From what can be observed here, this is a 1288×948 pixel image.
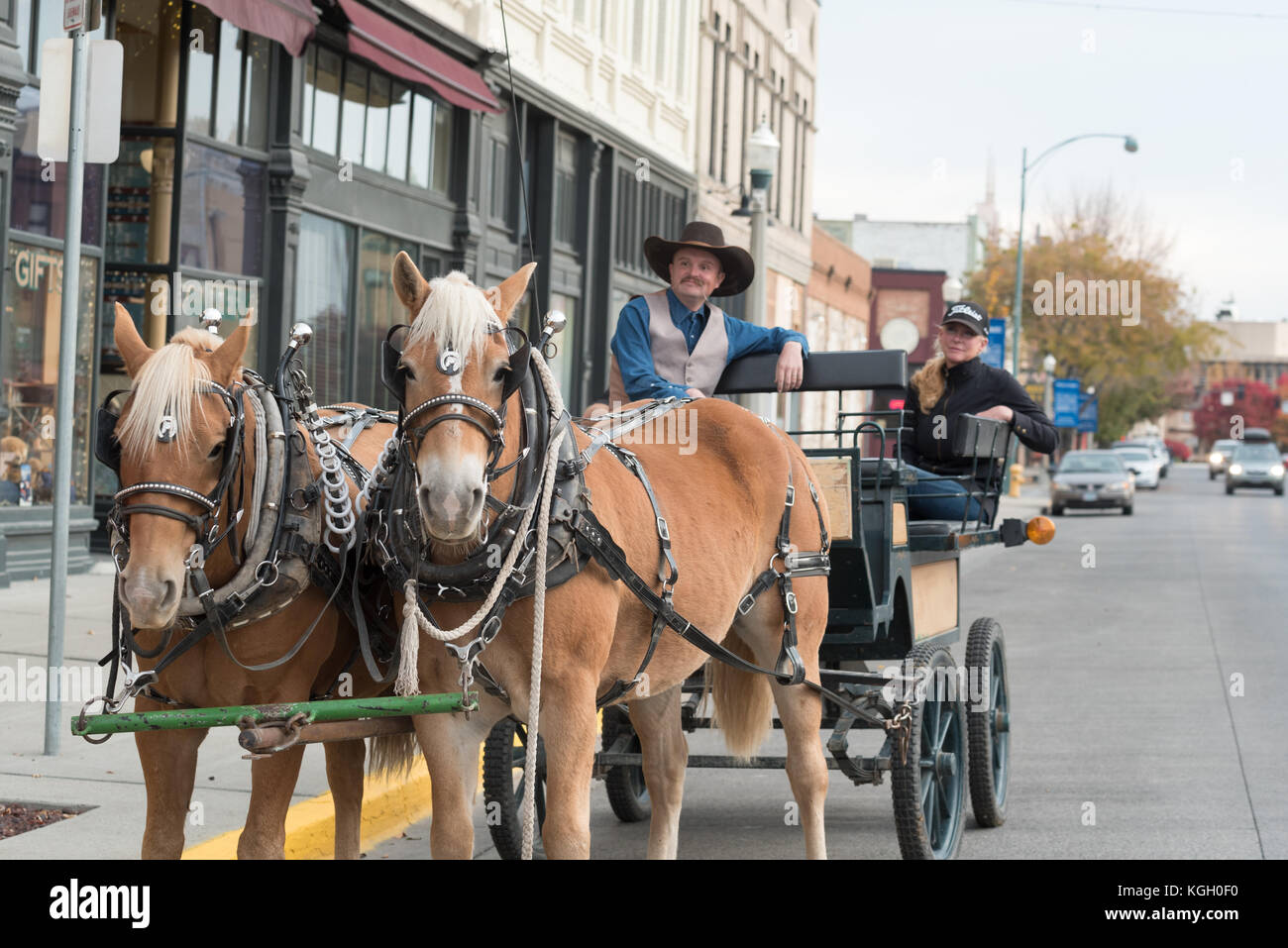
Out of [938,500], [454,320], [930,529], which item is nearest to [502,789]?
[930,529]

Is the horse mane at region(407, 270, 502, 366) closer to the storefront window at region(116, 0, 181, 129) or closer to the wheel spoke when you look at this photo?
the wheel spoke

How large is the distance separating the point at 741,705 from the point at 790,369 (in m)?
1.41

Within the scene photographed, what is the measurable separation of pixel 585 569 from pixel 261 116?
12421 millimetres

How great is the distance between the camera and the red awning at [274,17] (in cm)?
1289

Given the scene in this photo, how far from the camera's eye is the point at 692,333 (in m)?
6.80

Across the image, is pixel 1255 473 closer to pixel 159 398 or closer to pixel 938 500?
pixel 938 500

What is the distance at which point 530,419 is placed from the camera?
4.29 metres

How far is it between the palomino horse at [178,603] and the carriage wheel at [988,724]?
332 cm

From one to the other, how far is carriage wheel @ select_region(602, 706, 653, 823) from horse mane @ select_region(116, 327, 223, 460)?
3406mm

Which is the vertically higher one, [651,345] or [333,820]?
[651,345]

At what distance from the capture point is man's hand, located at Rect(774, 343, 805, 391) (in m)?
6.48

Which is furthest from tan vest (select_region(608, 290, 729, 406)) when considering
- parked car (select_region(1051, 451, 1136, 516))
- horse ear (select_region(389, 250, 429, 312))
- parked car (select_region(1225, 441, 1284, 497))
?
parked car (select_region(1225, 441, 1284, 497))
